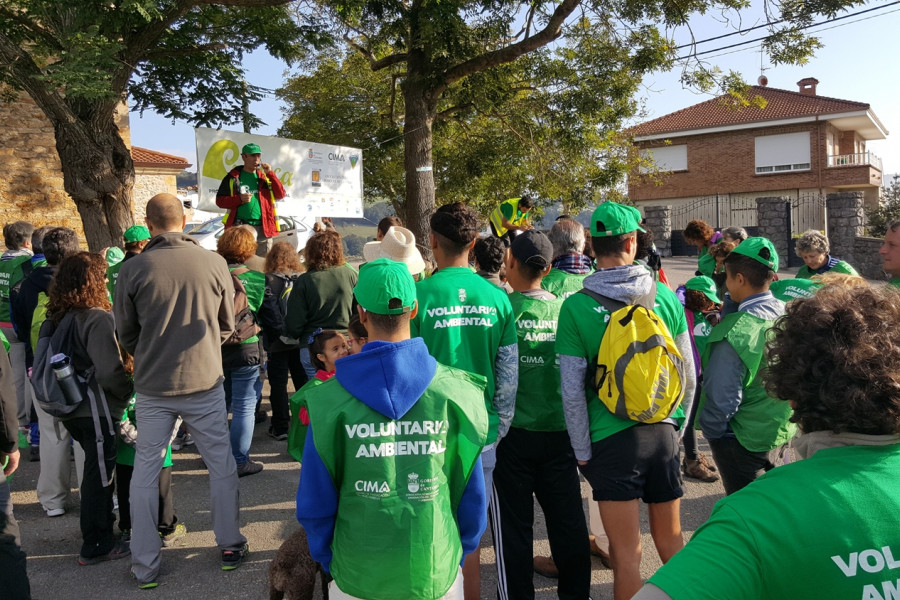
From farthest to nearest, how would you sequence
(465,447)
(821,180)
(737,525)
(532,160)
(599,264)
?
(821,180) → (532,160) → (599,264) → (465,447) → (737,525)

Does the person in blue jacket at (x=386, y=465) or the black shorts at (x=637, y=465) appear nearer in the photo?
the person in blue jacket at (x=386, y=465)

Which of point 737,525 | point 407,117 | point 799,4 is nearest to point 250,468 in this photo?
point 737,525

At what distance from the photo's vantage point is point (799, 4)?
34.5 feet

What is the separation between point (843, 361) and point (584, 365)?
1.65 m

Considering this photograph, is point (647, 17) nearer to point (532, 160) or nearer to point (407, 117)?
point (532, 160)

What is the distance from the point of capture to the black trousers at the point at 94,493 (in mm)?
4055

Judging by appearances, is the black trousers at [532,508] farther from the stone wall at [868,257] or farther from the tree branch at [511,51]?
the stone wall at [868,257]

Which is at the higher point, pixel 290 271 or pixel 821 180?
pixel 821 180

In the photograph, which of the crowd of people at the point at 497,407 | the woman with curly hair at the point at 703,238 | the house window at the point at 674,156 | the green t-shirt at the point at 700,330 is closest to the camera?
the crowd of people at the point at 497,407

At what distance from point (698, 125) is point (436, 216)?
37.3 m

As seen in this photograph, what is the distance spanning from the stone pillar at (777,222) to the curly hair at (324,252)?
18.7 m

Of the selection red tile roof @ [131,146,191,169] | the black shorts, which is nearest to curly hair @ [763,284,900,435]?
the black shorts

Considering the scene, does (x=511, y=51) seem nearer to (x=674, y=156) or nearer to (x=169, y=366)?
(x=169, y=366)

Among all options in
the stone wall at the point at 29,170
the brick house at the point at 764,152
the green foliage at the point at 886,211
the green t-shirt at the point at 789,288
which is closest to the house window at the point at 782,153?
the brick house at the point at 764,152
